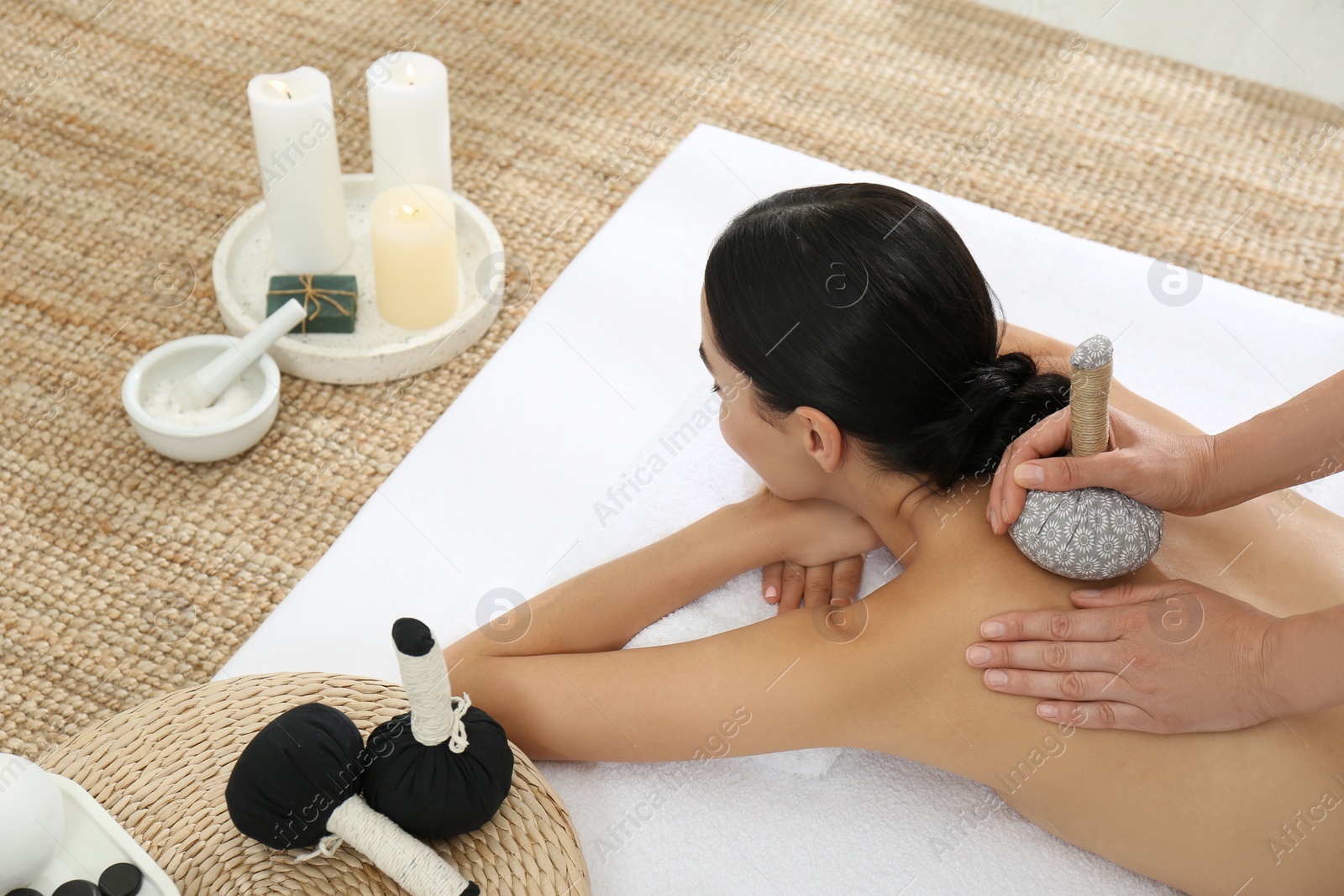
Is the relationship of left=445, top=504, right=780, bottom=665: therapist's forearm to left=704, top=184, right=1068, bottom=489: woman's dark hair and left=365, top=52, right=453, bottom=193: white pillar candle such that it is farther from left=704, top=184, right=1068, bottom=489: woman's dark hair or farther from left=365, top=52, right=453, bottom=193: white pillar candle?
left=365, top=52, right=453, bottom=193: white pillar candle

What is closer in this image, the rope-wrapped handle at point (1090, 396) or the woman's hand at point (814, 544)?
the rope-wrapped handle at point (1090, 396)

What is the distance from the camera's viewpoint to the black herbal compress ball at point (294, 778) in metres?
0.84

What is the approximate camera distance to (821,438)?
96 centimetres

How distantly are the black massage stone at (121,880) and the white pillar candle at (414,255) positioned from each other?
2.83 feet

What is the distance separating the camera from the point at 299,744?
2.79ft

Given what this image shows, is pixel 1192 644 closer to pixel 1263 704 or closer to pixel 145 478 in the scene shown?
pixel 1263 704

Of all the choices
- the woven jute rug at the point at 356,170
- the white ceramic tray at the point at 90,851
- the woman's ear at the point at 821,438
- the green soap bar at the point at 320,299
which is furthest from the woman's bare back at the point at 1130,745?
the green soap bar at the point at 320,299

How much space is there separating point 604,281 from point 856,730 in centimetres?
78

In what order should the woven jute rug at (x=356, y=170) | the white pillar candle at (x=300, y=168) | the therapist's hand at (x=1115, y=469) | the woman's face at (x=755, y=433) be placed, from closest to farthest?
the therapist's hand at (x=1115, y=469)
the woman's face at (x=755, y=433)
the woven jute rug at (x=356, y=170)
the white pillar candle at (x=300, y=168)

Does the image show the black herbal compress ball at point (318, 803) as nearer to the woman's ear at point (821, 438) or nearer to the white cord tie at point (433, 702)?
the white cord tie at point (433, 702)

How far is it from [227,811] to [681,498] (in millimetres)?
563

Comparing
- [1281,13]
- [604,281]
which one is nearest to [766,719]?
[604,281]

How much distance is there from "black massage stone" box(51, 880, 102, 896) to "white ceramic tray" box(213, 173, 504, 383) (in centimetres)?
84

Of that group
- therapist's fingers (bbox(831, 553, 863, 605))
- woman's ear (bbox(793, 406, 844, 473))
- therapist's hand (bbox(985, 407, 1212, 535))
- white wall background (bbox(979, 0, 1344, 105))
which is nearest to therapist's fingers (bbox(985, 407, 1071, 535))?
therapist's hand (bbox(985, 407, 1212, 535))
